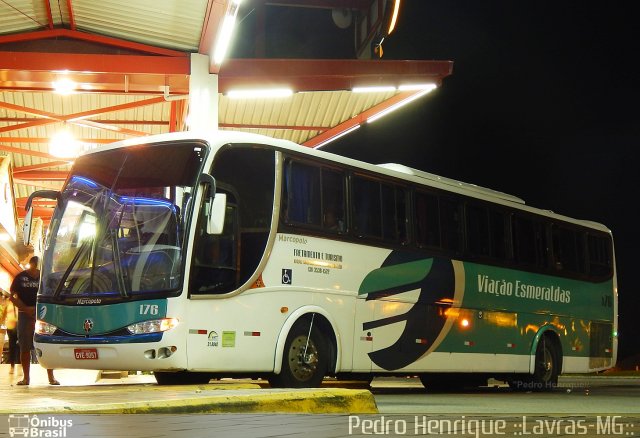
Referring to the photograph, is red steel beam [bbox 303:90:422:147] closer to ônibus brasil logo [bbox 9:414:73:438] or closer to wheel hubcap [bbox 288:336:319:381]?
wheel hubcap [bbox 288:336:319:381]

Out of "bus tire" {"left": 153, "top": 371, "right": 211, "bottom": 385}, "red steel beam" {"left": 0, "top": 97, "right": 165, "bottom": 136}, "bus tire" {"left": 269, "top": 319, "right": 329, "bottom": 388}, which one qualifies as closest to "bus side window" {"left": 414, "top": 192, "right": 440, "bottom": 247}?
"bus tire" {"left": 269, "top": 319, "right": 329, "bottom": 388}

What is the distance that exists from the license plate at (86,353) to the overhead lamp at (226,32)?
6.03 metres

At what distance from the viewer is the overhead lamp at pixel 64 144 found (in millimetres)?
24453

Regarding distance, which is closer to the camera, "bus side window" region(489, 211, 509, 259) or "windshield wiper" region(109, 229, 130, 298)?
"windshield wiper" region(109, 229, 130, 298)

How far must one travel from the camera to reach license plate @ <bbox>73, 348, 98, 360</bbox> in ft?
38.5

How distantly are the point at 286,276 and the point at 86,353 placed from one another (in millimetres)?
2622

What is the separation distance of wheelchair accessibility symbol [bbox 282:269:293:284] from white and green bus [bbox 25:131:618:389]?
0.02 metres

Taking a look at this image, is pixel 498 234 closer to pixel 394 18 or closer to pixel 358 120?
pixel 394 18

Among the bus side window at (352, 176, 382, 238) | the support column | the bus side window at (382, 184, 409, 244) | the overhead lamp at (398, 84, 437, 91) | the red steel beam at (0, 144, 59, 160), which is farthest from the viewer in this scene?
the red steel beam at (0, 144, 59, 160)

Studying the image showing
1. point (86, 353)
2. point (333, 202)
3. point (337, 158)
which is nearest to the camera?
point (86, 353)

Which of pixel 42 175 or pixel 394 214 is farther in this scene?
pixel 42 175

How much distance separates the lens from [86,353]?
11789 millimetres

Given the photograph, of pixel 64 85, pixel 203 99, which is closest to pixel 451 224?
pixel 203 99

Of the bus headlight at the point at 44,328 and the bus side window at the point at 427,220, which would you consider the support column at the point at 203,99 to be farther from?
the bus headlight at the point at 44,328
